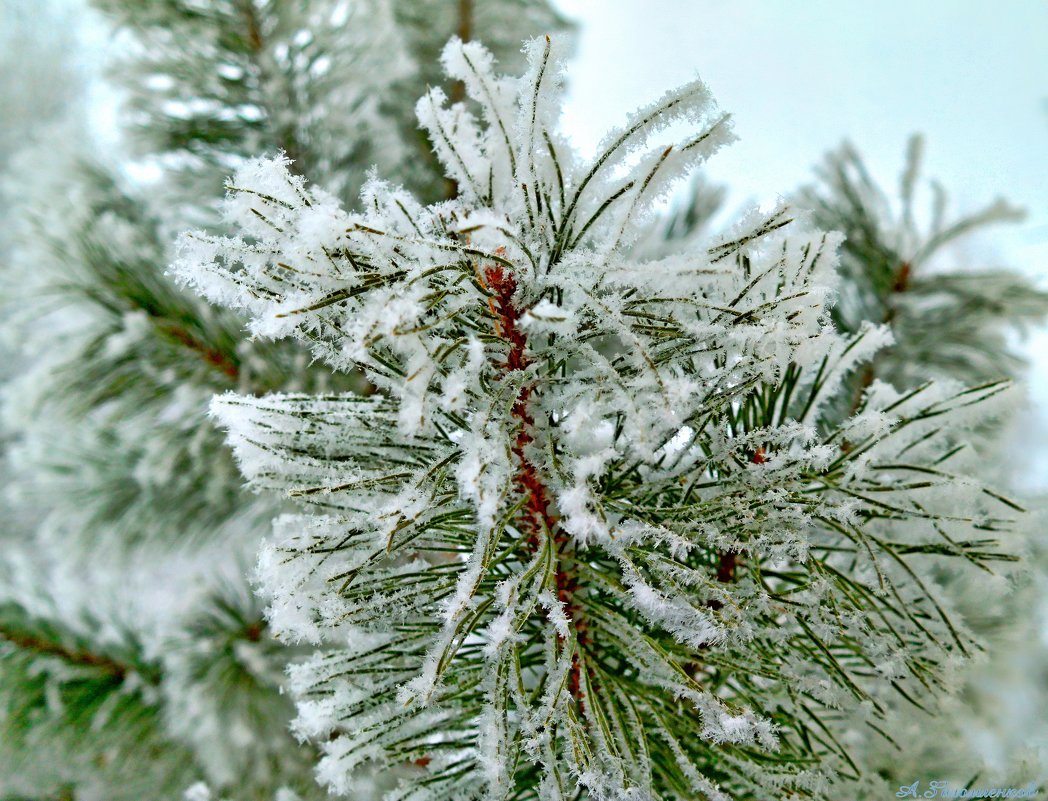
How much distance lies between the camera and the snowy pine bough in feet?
1.32

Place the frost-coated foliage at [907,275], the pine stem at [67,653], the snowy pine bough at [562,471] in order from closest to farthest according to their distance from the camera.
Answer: the snowy pine bough at [562,471] → the frost-coated foliage at [907,275] → the pine stem at [67,653]

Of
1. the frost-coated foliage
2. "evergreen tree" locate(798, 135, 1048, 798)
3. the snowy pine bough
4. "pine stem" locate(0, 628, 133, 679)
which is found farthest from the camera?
"pine stem" locate(0, 628, 133, 679)

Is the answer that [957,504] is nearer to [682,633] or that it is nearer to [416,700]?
[682,633]

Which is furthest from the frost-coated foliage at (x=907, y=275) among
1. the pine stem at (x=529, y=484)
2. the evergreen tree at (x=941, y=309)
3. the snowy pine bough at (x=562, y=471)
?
the pine stem at (x=529, y=484)

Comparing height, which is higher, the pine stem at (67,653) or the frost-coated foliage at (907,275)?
the frost-coated foliage at (907,275)

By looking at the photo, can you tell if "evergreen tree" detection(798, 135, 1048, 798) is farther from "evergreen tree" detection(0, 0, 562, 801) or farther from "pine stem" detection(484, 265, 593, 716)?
"evergreen tree" detection(0, 0, 562, 801)

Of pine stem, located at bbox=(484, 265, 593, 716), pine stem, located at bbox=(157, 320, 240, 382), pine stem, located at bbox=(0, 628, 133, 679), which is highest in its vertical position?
pine stem, located at bbox=(157, 320, 240, 382)

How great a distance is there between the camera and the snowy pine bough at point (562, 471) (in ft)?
1.32

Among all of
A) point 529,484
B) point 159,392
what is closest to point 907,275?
point 529,484

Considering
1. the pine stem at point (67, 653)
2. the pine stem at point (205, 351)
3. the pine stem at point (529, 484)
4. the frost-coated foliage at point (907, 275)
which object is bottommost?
the pine stem at point (67, 653)

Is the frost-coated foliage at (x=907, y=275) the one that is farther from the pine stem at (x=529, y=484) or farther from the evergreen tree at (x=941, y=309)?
the pine stem at (x=529, y=484)

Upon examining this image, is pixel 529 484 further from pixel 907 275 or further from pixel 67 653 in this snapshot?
pixel 67 653

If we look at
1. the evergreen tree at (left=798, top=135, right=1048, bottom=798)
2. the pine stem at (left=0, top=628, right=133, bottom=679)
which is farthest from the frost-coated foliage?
the pine stem at (left=0, top=628, right=133, bottom=679)

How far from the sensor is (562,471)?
0.45 meters
